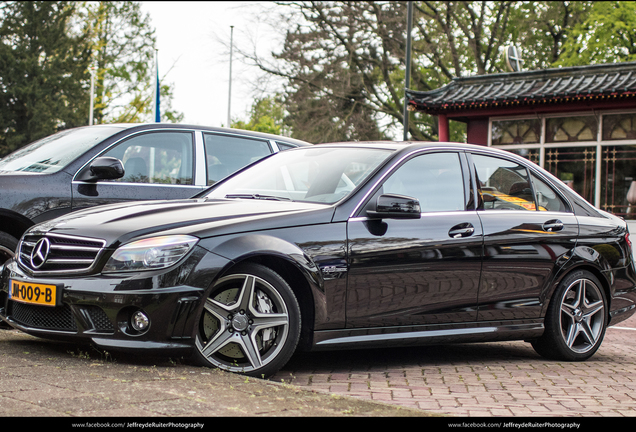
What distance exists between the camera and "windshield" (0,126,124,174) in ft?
21.3

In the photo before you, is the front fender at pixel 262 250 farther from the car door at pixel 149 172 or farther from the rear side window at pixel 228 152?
the rear side window at pixel 228 152

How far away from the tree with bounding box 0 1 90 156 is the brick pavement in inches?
1564

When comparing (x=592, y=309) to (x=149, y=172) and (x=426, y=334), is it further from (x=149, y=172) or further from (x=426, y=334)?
(x=149, y=172)

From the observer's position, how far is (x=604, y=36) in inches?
1291

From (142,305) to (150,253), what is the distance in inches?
11.7

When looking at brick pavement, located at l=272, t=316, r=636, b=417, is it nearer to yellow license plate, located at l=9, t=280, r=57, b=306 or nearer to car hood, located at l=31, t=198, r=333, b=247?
car hood, located at l=31, t=198, r=333, b=247

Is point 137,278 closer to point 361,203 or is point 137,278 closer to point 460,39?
point 361,203

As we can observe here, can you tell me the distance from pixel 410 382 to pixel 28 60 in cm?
4266

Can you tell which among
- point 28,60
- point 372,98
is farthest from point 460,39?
point 28,60

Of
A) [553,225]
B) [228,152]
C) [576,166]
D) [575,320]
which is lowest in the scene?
[575,320]

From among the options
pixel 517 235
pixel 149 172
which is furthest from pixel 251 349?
pixel 149 172

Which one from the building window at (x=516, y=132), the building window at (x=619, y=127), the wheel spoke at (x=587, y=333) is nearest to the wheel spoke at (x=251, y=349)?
the wheel spoke at (x=587, y=333)
